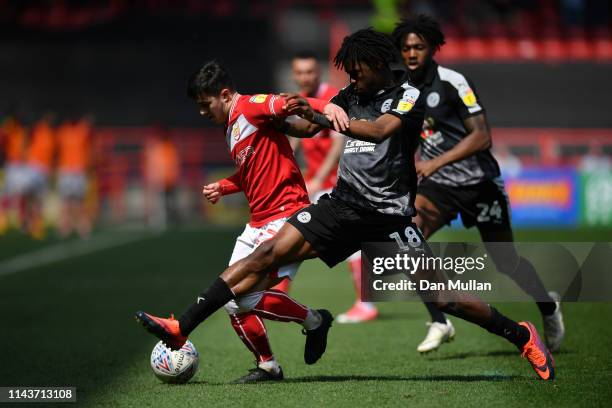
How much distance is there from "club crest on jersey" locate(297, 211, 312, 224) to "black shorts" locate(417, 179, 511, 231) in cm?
190

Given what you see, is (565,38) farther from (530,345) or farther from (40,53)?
(530,345)

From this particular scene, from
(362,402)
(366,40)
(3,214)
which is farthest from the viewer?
(3,214)

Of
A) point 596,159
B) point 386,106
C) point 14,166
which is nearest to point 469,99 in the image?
point 386,106

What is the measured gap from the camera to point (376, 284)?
255 inches

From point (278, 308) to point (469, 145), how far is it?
197 cm

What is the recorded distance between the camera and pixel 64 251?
17.9 meters

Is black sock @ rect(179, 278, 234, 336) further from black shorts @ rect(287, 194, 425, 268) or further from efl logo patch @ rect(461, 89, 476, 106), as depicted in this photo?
efl logo patch @ rect(461, 89, 476, 106)

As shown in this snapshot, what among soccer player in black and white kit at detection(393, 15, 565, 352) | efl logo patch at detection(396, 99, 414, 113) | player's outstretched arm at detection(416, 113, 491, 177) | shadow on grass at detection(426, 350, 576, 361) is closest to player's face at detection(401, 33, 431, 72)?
soccer player in black and white kit at detection(393, 15, 565, 352)

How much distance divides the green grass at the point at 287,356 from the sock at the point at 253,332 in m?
0.24

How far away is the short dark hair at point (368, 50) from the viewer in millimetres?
6094

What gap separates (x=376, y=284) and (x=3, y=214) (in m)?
18.1

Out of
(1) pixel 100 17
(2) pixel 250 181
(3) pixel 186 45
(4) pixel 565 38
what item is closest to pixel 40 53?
(1) pixel 100 17

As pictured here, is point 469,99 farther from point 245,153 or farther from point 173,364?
point 173,364

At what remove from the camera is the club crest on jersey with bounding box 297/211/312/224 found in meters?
6.18
